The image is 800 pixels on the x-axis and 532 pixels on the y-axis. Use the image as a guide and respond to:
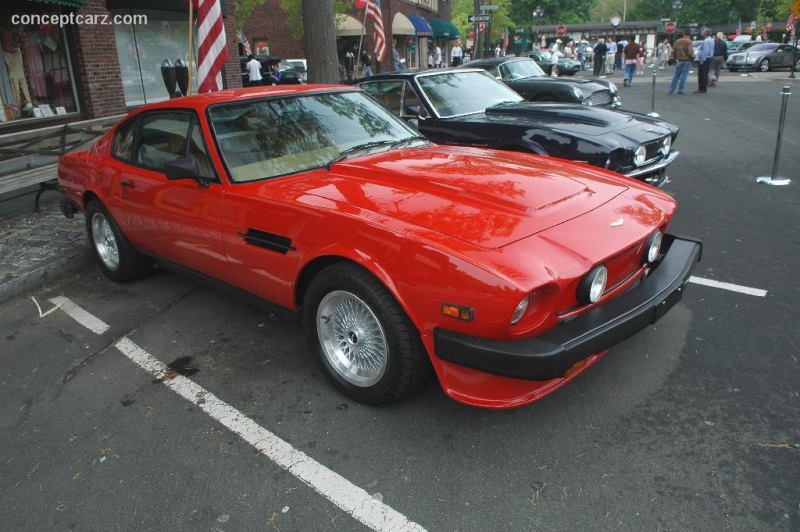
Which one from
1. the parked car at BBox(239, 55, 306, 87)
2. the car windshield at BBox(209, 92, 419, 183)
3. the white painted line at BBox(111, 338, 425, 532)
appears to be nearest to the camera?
the white painted line at BBox(111, 338, 425, 532)

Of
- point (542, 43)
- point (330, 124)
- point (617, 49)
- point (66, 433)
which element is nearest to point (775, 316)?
point (330, 124)

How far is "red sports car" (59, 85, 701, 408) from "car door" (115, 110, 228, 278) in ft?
0.05

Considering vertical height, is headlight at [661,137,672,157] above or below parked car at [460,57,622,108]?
below

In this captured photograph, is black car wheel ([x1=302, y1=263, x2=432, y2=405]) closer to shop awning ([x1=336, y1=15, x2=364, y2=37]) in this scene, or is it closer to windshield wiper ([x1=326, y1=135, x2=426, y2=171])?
windshield wiper ([x1=326, y1=135, x2=426, y2=171])

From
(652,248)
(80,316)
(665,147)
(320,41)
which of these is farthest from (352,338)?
(320,41)

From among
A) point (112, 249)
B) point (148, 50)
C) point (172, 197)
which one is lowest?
point (112, 249)

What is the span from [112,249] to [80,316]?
0.75 m

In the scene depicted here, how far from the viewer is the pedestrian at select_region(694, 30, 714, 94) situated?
1762cm

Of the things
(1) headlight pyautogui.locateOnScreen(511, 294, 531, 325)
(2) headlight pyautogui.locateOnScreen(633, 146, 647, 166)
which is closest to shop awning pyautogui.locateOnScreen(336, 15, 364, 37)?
(2) headlight pyautogui.locateOnScreen(633, 146, 647, 166)

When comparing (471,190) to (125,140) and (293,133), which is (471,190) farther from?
(125,140)

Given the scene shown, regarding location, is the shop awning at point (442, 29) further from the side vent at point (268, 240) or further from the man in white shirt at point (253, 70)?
the side vent at point (268, 240)

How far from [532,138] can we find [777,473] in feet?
13.3

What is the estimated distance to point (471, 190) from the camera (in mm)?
3076

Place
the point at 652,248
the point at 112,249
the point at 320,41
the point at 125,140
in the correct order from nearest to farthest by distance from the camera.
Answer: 1. the point at 652,248
2. the point at 125,140
3. the point at 112,249
4. the point at 320,41
